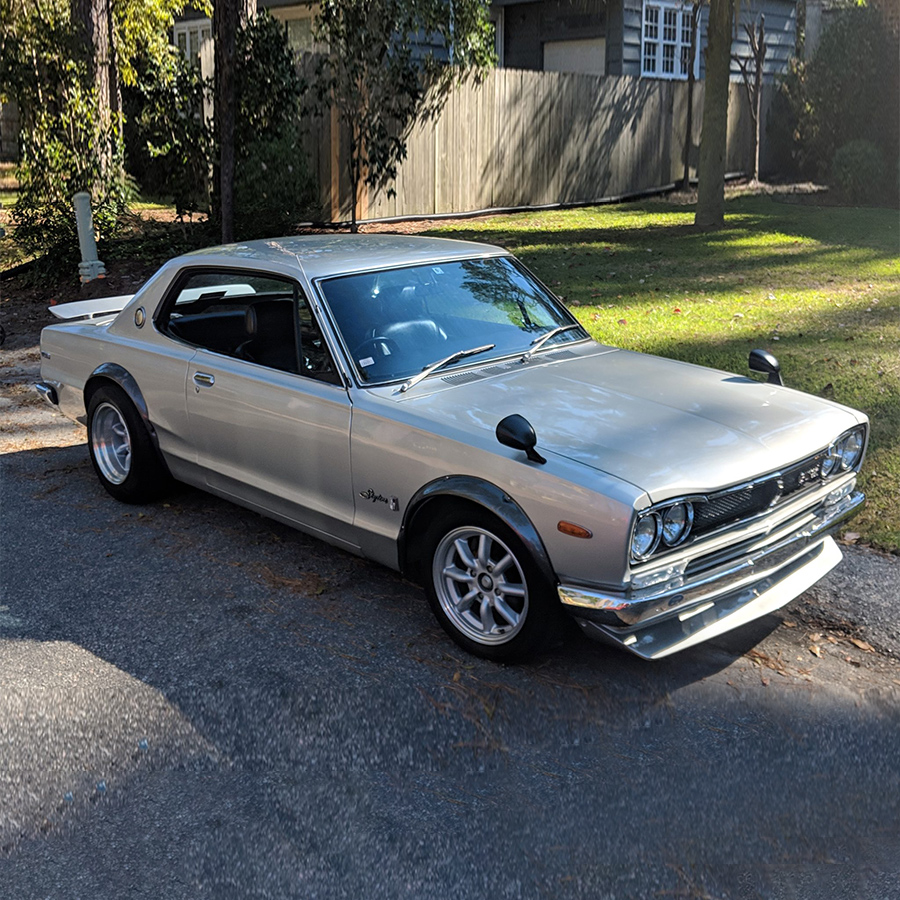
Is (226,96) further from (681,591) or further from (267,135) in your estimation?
(681,591)

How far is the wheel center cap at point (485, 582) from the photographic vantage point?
4.12 metres

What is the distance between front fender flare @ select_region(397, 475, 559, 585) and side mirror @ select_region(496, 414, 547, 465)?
7.2 inches

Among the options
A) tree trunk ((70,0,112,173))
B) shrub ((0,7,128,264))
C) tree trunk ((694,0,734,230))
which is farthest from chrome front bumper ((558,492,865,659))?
tree trunk ((70,0,112,173))

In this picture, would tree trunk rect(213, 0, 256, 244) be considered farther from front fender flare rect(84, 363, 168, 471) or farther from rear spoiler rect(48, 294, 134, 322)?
front fender flare rect(84, 363, 168, 471)

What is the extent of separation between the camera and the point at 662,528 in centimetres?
374

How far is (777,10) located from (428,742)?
28.0 meters

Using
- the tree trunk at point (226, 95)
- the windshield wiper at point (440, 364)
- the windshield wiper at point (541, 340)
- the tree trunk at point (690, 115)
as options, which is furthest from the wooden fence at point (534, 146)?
the windshield wiper at point (440, 364)

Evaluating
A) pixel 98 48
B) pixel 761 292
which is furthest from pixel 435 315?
pixel 98 48

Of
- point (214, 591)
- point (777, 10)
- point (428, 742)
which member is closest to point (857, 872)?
point (428, 742)

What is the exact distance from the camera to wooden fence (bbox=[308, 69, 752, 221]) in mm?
16984

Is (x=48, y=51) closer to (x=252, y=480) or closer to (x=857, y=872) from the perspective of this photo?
(x=252, y=480)

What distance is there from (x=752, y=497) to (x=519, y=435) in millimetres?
928

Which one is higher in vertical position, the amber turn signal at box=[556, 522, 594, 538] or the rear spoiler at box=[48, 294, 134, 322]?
the rear spoiler at box=[48, 294, 134, 322]

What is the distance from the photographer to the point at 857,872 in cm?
304
